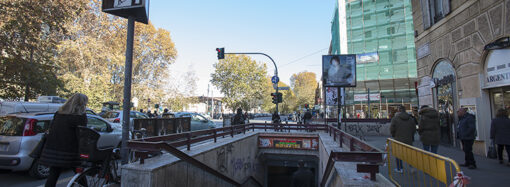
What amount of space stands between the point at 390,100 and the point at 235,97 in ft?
80.2

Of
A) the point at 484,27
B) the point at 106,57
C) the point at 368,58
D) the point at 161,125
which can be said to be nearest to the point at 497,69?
the point at 484,27

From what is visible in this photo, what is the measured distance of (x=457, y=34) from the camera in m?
8.59

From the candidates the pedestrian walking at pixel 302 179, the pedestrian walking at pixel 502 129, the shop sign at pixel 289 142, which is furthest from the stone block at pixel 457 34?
the pedestrian walking at pixel 302 179

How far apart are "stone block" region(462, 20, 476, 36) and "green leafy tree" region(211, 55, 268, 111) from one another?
1428 inches

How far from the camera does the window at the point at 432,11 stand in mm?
9508

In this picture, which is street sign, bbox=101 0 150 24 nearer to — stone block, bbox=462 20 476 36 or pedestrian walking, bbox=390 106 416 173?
pedestrian walking, bbox=390 106 416 173

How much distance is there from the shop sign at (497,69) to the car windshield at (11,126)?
37.1 ft

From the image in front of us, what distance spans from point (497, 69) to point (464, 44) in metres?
1.56

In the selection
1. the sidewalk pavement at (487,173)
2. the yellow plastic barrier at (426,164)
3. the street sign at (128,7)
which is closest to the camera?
the yellow plastic barrier at (426,164)

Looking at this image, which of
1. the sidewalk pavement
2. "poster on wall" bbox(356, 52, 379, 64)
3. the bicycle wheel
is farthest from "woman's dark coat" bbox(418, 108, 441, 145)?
"poster on wall" bbox(356, 52, 379, 64)

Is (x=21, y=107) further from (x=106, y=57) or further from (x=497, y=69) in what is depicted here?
(x=106, y=57)

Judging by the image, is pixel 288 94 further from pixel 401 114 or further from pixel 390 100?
pixel 401 114

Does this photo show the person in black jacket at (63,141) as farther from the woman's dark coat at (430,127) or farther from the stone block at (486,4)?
the stone block at (486,4)

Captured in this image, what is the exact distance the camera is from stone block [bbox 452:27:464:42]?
27.6 feet
